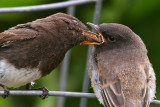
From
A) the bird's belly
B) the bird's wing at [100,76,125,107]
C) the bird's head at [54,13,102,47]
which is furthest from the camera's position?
the bird's head at [54,13,102,47]

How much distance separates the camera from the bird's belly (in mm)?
4594

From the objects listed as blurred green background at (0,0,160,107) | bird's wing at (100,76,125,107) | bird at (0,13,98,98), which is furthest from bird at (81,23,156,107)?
blurred green background at (0,0,160,107)

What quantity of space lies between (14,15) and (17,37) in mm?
1303

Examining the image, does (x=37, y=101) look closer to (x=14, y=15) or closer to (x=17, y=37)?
(x=14, y=15)

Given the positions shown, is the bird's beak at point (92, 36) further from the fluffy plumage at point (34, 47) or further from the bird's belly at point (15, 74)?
the bird's belly at point (15, 74)

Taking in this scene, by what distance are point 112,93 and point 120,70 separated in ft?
0.71

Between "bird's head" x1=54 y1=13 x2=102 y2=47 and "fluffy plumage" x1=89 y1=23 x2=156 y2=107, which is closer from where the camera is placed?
"fluffy plumage" x1=89 y1=23 x2=156 y2=107

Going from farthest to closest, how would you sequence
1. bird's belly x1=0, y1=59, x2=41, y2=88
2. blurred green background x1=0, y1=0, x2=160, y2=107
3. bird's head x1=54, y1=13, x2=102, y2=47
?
1. blurred green background x1=0, y1=0, x2=160, y2=107
2. bird's head x1=54, y1=13, x2=102, y2=47
3. bird's belly x1=0, y1=59, x2=41, y2=88

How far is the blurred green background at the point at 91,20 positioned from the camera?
229 inches

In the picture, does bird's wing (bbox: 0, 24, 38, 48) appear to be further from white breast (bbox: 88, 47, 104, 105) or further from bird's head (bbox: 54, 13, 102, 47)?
white breast (bbox: 88, 47, 104, 105)

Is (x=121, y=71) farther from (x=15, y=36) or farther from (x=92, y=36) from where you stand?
(x=15, y=36)

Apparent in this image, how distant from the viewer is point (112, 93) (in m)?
4.51

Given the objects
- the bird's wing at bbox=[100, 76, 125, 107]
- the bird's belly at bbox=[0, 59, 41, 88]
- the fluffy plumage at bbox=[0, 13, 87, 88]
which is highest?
the fluffy plumage at bbox=[0, 13, 87, 88]

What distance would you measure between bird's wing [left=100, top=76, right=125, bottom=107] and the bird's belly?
20.4 inches
